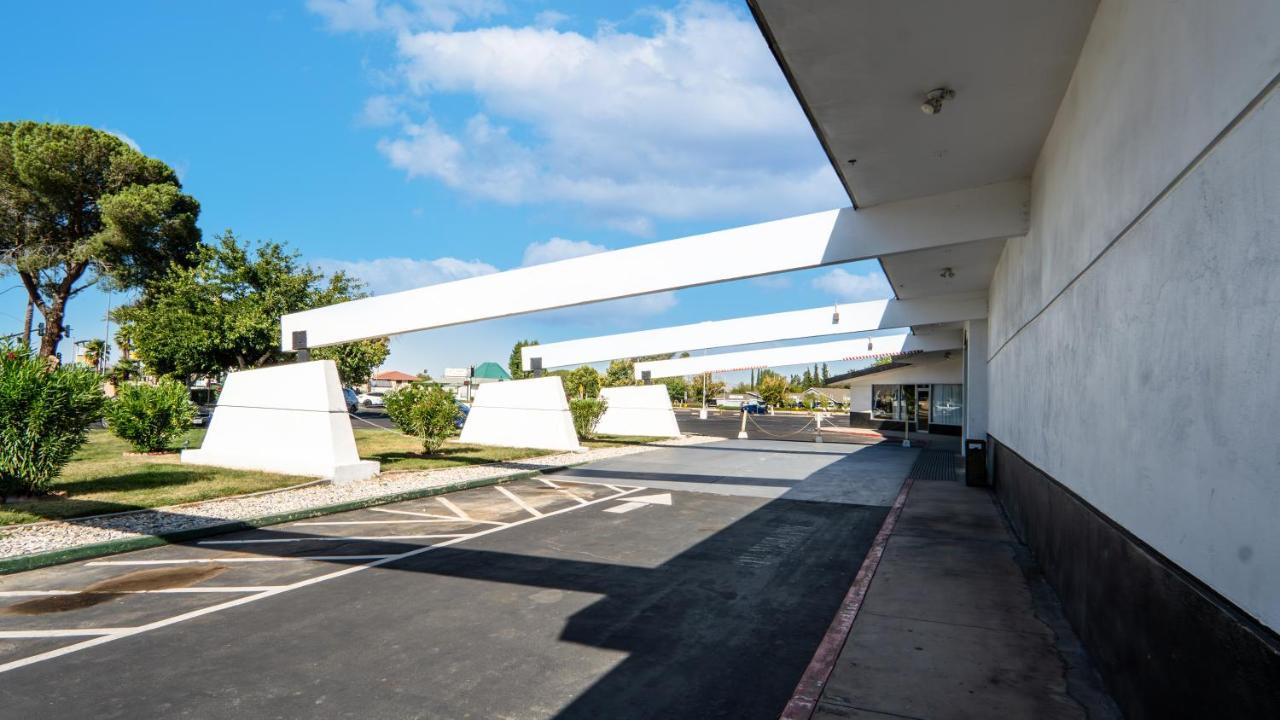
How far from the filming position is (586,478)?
1641 cm

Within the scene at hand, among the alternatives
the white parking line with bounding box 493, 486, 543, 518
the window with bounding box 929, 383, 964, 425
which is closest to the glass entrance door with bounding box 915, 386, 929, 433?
the window with bounding box 929, 383, 964, 425

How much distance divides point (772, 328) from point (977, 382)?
718 cm

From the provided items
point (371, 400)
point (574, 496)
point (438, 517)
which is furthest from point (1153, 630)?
point (371, 400)

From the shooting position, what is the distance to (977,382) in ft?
58.7

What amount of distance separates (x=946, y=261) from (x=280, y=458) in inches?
578

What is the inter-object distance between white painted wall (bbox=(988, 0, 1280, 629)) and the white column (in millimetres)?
12404

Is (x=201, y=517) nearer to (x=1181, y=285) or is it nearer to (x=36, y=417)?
(x=36, y=417)

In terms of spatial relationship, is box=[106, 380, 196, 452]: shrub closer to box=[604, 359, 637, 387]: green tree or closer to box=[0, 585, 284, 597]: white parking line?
box=[0, 585, 284, 597]: white parking line

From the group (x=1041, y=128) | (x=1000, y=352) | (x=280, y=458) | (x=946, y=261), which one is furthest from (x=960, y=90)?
(x=280, y=458)

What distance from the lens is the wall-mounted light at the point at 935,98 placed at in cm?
644

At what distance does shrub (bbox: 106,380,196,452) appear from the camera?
16.4 meters

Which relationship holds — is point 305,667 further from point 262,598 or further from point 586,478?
point 586,478

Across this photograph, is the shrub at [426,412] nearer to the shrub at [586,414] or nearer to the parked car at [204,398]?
the shrub at [586,414]

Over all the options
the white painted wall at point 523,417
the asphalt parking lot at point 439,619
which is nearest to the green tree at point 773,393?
the white painted wall at point 523,417
